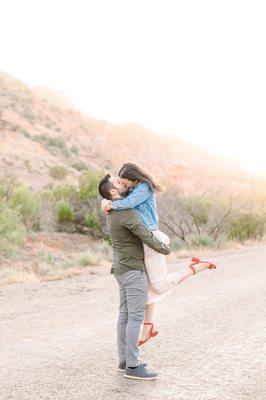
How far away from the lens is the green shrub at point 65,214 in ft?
93.6

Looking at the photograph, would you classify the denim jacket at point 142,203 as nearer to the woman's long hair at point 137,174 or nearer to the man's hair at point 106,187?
the woman's long hair at point 137,174

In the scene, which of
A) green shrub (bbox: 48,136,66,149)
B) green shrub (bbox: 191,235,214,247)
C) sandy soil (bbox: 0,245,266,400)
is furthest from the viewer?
green shrub (bbox: 48,136,66,149)

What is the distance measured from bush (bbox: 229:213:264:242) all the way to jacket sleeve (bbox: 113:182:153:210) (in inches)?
625

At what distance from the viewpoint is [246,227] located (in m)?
→ 22.8

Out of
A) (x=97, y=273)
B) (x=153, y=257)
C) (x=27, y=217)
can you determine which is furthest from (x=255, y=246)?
(x=153, y=257)

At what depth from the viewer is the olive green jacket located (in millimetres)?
6162

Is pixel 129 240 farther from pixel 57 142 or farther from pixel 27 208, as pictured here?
pixel 57 142

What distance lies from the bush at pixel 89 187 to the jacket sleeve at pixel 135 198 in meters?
22.9

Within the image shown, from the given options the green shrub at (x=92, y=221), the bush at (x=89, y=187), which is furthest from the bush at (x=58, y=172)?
the green shrub at (x=92, y=221)

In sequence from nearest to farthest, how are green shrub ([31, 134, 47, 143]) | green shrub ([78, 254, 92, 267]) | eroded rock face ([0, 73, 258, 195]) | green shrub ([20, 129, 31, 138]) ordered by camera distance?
green shrub ([78, 254, 92, 267])
eroded rock face ([0, 73, 258, 195])
green shrub ([20, 129, 31, 138])
green shrub ([31, 134, 47, 143])

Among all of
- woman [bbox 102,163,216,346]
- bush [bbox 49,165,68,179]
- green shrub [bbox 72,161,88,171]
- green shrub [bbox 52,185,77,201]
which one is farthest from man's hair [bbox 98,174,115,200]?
green shrub [bbox 72,161,88,171]

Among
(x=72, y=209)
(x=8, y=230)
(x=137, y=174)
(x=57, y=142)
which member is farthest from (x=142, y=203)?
(x=57, y=142)

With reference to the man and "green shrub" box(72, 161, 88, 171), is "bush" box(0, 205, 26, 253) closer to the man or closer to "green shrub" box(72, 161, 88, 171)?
the man

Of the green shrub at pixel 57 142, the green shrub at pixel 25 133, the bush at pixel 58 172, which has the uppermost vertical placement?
the green shrub at pixel 25 133
